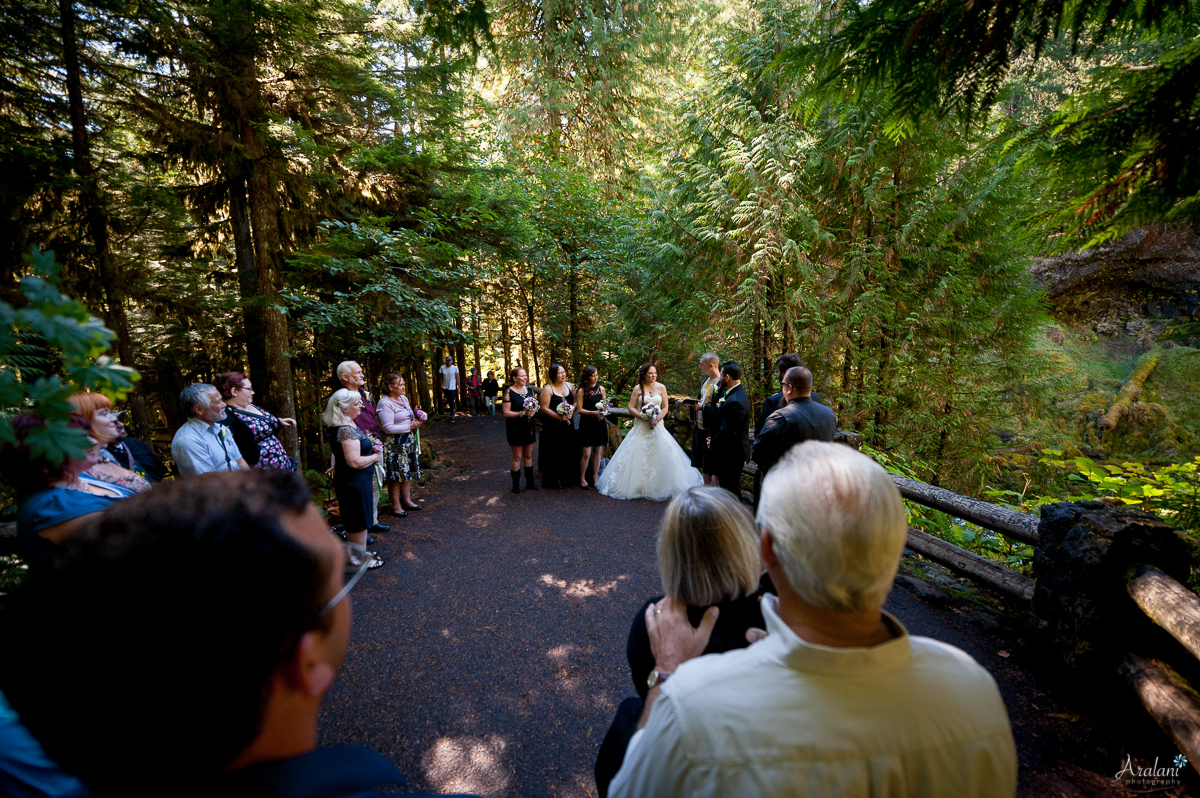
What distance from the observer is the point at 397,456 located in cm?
670

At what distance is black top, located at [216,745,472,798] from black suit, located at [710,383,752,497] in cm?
549

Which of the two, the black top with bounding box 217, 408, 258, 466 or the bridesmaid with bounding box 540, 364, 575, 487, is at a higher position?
the black top with bounding box 217, 408, 258, 466

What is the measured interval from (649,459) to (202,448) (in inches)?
219

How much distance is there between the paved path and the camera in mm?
2770

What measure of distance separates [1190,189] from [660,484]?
20.2 feet

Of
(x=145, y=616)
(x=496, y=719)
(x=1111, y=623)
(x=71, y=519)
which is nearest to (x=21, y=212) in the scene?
(x=71, y=519)

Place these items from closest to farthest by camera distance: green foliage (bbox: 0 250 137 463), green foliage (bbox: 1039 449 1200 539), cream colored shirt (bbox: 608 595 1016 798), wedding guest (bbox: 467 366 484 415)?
cream colored shirt (bbox: 608 595 1016 798)
green foliage (bbox: 0 250 137 463)
green foliage (bbox: 1039 449 1200 539)
wedding guest (bbox: 467 366 484 415)

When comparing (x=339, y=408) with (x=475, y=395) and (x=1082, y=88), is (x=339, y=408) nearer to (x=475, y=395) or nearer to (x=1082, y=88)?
(x=1082, y=88)

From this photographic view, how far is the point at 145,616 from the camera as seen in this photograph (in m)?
0.68

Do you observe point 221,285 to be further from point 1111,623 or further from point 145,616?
point 1111,623

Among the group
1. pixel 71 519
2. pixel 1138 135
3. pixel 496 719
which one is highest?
pixel 1138 135

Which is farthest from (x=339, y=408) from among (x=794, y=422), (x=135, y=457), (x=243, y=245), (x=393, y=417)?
(x=243, y=245)

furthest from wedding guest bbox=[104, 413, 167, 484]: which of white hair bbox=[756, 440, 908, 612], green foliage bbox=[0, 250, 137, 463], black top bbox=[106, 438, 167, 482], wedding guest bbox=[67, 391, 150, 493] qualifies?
white hair bbox=[756, 440, 908, 612]

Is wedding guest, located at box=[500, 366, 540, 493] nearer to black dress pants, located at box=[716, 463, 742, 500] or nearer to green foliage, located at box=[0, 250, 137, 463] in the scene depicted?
black dress pants, located at box=[716, 463, 742, 500]
